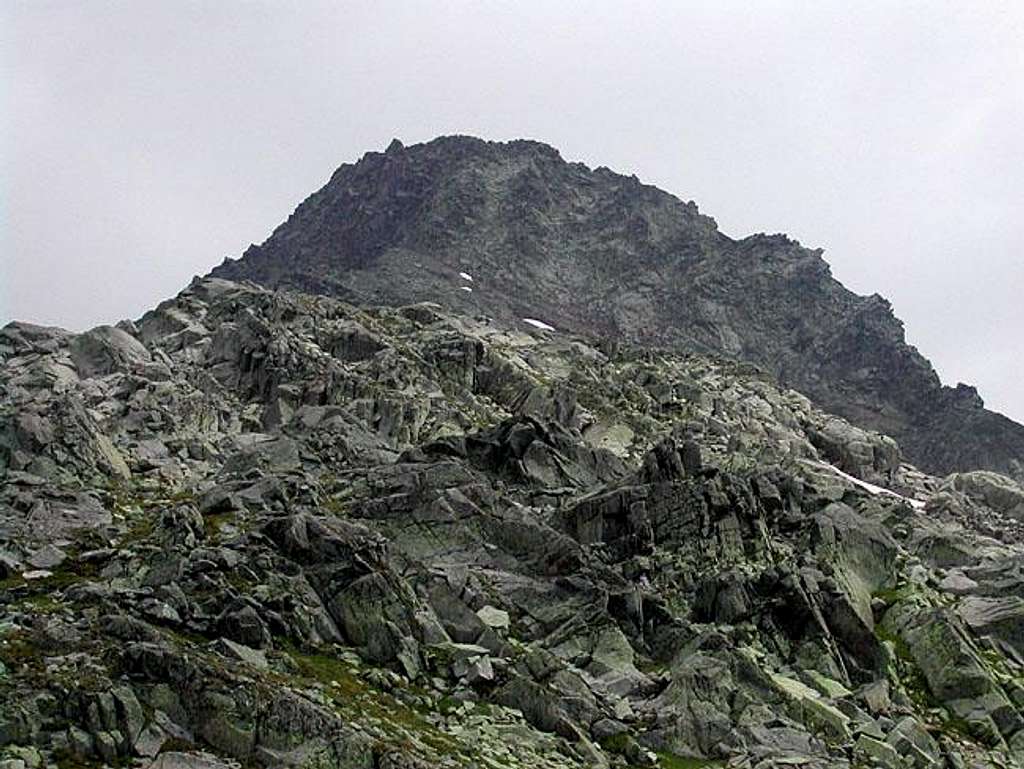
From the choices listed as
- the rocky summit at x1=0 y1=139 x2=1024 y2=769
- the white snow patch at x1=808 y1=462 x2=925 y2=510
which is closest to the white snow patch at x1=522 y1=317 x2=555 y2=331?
→ the white snow patch at x1=808 y1=462 x2=925 y2=510

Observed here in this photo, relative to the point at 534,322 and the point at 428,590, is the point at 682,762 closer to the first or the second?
the point at 428,590

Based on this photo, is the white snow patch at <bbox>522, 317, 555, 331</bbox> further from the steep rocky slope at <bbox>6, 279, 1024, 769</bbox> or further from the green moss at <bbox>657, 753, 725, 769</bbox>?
the green moss at <bbox>657, 753, 725, 769</bbox>

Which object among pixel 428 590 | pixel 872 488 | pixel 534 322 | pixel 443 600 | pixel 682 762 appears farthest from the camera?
pixel 534 322

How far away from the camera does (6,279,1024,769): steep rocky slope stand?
28469 mm

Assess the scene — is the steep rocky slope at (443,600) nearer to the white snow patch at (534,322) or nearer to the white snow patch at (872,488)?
the white snow patch at (872,488)

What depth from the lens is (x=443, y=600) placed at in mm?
42031

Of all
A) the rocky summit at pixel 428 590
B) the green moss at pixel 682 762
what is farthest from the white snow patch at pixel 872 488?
the green moss at pixel 682 762

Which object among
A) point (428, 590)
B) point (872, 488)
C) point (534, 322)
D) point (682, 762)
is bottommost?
point (682, 762)

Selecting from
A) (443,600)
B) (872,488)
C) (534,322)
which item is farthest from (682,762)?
(534,322)

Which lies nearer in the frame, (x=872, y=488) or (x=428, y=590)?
(x=428, y=590)

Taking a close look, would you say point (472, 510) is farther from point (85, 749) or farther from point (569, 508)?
point (85, 749)

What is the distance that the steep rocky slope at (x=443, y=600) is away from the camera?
28.5 m

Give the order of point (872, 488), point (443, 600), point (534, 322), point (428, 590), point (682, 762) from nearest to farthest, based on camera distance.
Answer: point (682, 762) < point (443, 600) < point (428, 590) < point (872, 488) < point (534, 322)

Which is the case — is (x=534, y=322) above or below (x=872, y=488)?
above
